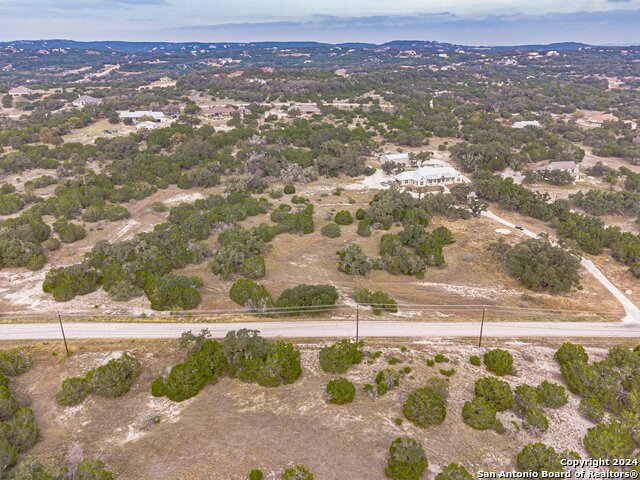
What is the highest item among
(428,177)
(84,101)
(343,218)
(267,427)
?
(84,101)

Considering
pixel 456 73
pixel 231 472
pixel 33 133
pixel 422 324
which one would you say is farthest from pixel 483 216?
pixel 456 73

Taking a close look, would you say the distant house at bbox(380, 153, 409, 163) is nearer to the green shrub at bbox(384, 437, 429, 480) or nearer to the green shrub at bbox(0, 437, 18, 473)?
the green shrub at bbox(384, 437, 429, 480)

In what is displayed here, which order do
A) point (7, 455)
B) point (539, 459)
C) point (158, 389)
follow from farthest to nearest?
point (158, 389) < point (7, 455) < point (539, 459)

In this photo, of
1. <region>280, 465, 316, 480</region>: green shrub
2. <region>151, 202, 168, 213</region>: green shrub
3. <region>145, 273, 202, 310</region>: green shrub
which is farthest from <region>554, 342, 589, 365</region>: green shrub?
<region>151, 202, 168, 213</region>: green shrub

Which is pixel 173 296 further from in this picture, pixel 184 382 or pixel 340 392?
pixel 340 392

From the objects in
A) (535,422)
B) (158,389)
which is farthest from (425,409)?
(158,389)

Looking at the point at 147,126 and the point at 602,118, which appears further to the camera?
the point at 602,118
